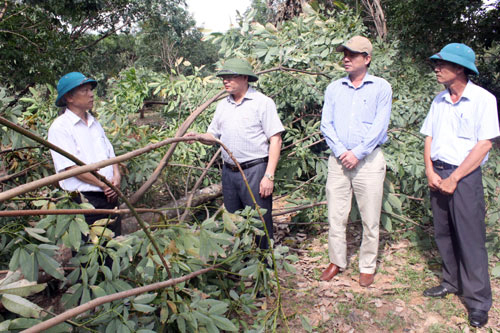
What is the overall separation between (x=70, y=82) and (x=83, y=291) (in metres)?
1.62

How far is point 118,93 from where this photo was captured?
496 centimetres

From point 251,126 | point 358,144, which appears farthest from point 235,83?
point 358,144

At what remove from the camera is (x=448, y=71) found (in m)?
2.58

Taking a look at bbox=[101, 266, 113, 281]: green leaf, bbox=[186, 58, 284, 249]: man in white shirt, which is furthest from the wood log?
bbox=[101, 266, 113, 281]: green leaf

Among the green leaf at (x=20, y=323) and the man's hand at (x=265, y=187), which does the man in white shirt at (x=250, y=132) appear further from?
the green leaf at (x=20, y=323)

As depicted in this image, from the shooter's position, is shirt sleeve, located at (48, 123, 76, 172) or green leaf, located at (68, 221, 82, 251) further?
shirt sleeve, located at (48, 123, 76, 172)

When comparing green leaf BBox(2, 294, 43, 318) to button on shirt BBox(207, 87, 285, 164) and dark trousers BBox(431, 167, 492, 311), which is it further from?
dark trousers BBox(431, 167, 492, 311)

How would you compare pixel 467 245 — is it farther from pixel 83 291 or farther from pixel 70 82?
pixel 70 82

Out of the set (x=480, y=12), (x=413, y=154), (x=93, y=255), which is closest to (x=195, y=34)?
(x=480, y=12)

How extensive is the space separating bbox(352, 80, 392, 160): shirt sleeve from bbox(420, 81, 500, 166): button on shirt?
1.10 ft

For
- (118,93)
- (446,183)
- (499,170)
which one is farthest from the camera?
(118,93)

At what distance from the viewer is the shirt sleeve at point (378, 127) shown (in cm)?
287

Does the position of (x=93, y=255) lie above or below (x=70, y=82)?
below

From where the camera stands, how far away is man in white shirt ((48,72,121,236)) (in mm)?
2578
